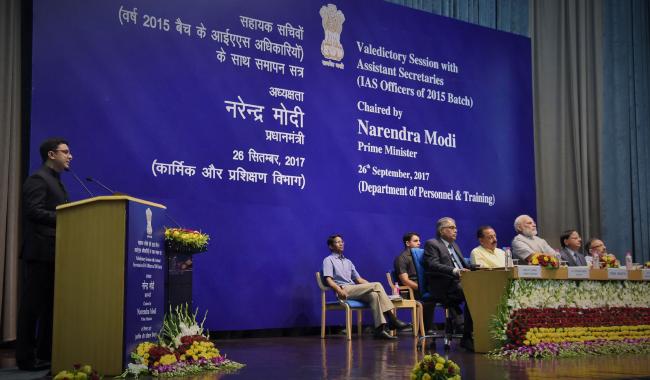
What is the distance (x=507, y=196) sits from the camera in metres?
10.0

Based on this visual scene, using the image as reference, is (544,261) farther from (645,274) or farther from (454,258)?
(645,274)

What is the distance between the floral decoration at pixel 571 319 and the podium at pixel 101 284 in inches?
99.3

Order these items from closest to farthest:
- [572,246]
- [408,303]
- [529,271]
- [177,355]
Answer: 1. [177,355]
2. [529,271]
3. [572,246]
4. [408,303]

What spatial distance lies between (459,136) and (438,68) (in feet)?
2.89

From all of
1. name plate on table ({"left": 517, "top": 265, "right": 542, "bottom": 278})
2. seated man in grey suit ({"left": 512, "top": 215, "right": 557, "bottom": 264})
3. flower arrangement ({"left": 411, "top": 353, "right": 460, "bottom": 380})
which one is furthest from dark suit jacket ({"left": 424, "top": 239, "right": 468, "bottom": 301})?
flower arrangement ({"left": 411, "top": 353, "right": 460, "bottom": 380})

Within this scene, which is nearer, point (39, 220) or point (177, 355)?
point (177, 355)

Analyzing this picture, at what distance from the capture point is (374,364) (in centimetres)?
495

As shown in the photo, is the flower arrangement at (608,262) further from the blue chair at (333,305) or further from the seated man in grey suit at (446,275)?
the blue chair at (333,305)

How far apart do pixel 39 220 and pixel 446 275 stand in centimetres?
314

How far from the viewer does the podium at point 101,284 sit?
4.11 meters

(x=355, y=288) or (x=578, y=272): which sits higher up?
(x=578, y=272)

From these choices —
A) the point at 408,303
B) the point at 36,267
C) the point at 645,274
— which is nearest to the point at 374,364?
the point at 36,267

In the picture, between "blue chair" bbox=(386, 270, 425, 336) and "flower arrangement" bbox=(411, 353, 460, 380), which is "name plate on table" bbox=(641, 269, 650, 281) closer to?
"blue chair" bbox=(386, 270, 425, 336)

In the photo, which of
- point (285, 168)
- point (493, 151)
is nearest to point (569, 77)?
point (493, 151)
